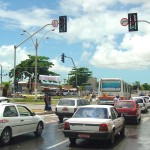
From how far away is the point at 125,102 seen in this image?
76.9 ft

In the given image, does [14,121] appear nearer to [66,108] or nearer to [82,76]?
[66,108]

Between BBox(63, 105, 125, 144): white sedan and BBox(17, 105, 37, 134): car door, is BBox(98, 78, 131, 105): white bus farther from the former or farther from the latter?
BBox(63, 105, 125, 144): white sedan

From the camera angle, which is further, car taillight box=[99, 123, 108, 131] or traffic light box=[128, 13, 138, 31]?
traffic light box=[128, 13, 138, 31]

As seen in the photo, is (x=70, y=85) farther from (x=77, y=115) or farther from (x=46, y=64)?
(x=77, y=115)

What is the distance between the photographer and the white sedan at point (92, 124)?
40.7 ft

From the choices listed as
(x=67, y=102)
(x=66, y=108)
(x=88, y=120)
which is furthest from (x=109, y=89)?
(x=88, y=120)

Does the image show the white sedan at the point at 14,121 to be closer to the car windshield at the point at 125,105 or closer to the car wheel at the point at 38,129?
the car wheel at the point at 38,129

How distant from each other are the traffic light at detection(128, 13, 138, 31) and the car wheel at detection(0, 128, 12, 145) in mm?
15387

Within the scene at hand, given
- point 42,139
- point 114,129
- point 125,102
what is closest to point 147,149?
point 114,129

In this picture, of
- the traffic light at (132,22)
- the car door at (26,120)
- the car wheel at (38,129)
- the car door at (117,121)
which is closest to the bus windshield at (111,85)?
the traffic light at (132,22)

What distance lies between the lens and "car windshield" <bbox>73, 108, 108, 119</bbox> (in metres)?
13.1

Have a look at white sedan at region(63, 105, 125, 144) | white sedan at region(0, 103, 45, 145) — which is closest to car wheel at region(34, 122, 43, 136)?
white sedan at region(0, 103, 45, 145)

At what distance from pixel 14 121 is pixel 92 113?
2.74m

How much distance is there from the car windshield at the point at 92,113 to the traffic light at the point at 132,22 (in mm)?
13872
